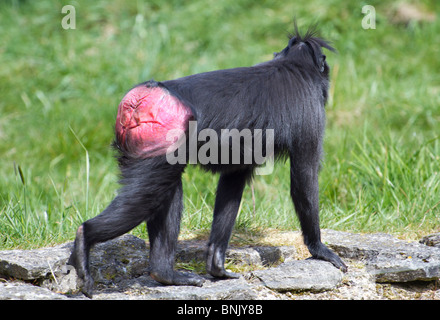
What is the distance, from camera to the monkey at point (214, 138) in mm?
2996

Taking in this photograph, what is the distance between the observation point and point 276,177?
5.59m

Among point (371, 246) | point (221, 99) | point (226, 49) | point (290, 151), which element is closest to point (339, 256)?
point (371, 246)

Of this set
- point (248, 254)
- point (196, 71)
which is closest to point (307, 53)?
point (248, 254)

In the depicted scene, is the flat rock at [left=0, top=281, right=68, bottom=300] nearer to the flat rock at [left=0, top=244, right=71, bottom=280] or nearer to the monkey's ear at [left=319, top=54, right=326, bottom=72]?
the flat rock at [left=0, top=244, right=71, bottom=280]

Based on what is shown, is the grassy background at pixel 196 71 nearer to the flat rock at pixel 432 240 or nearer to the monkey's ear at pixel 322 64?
the flat rock at pixel 432 240

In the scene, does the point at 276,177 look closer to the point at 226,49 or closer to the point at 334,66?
the point at 334,66

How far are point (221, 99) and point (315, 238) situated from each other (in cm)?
105

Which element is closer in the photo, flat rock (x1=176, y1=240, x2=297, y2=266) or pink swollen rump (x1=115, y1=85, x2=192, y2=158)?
pink swollen rump (x1=115, y1=85, x2=192, y2=158)

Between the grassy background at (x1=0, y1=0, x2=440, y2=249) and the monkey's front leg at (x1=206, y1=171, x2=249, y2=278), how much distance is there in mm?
557

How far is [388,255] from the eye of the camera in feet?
11.6

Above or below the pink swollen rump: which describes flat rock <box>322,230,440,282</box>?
below

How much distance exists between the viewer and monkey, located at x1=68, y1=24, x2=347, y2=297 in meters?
3.00

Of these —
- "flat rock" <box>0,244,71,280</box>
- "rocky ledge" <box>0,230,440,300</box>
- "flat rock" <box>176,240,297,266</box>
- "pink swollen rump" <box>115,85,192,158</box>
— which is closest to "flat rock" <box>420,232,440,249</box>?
"rocky ledge" <box>0,230,440,300</box>

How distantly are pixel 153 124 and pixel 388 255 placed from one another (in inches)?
65.1
